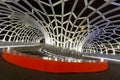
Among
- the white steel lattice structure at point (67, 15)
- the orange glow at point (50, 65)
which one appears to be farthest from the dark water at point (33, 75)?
the white steel lattice structure at point (67, 15)

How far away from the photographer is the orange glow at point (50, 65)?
17266 millimetres

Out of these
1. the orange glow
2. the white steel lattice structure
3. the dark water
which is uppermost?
the white steel lattice structure

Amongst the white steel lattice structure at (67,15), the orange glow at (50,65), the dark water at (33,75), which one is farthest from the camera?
the white steel lattice structure at (67,15)

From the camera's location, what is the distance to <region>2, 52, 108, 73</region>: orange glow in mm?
17266

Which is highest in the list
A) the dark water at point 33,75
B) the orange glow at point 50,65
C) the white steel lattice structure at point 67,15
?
the white steel lattice structure at point 67,15

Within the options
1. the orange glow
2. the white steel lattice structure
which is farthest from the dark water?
the white steel lattice structure

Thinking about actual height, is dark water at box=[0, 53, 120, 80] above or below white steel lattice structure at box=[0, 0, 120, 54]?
below

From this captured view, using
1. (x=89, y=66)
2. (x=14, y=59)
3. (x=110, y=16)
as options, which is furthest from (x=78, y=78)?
(x=110, y=16)

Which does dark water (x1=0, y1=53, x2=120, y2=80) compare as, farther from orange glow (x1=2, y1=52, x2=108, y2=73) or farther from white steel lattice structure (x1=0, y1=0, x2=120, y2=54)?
white steel lattice structure (x1=0, y1=0, x2=120, y2=54)

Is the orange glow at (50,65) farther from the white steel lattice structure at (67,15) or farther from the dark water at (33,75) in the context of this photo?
the white steel lattice structure at (67,15)

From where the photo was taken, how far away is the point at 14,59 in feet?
65.6

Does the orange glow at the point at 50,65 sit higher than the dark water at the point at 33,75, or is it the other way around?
the orange glow at the point at 50,65

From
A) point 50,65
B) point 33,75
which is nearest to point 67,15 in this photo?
point 50,65

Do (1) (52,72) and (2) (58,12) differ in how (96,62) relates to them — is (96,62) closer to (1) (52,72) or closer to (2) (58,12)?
(1) (52,72)
